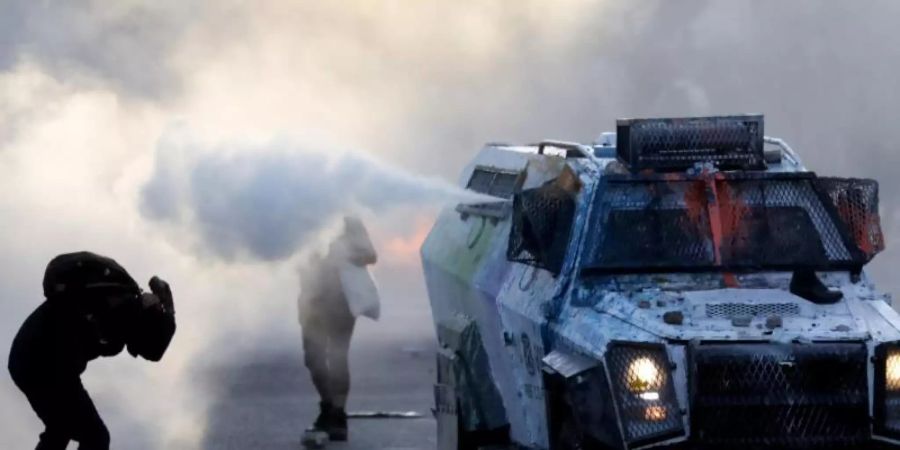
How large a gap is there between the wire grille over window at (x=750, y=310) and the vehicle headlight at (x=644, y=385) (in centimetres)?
51

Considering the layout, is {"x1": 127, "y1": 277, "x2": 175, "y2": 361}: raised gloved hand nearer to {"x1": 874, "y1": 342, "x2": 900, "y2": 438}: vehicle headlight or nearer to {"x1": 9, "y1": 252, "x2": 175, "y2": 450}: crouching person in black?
{"x1": 9, "y1": 252, "x2": 175, "y2": 450}: crouching person in black

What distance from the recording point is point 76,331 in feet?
Result: 33.7

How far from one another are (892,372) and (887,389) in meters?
0.09

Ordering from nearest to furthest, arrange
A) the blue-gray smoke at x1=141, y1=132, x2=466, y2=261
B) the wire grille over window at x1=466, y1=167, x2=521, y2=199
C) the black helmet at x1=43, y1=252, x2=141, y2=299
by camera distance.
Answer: the black helmet at x1=43, y1=252, x2=141, y2=299
the wire grille over window at x1=466, y1=167, x2=521, y2=199
the blue-gray smoke at x1=141, y1=132, x2=466, y2=261

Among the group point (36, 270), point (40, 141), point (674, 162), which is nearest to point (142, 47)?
A: point (40, 141)

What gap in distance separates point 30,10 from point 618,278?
13.5 metres

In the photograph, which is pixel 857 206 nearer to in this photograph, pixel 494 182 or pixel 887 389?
pixel 887 389

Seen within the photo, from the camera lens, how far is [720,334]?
426 inches

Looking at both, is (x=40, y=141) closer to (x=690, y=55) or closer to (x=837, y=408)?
(x=690, y=55)

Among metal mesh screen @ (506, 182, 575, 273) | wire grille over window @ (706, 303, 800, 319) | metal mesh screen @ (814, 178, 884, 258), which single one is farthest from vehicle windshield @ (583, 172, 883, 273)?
wire grille over window @ (706, 303, 800, 319)

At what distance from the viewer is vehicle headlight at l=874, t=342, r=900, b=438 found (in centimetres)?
1077

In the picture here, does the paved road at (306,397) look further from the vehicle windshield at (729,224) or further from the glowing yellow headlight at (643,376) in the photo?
the glowing yellow headlight at (643,376)

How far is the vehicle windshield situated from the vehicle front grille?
1.18 metres

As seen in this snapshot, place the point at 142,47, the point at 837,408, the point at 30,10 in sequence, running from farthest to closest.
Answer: the point at 142,47
the point at 30,10
the point at 837,408
